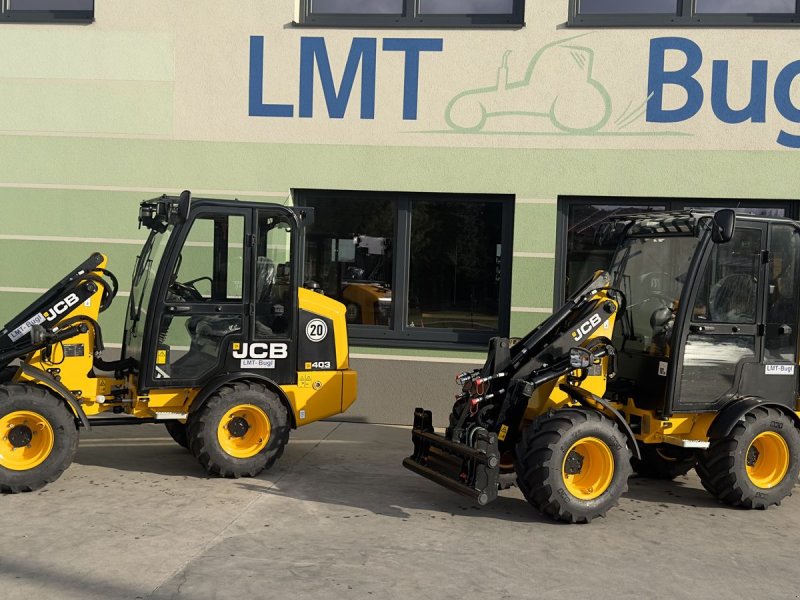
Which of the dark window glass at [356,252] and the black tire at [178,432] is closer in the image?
the black tire at [178,432]

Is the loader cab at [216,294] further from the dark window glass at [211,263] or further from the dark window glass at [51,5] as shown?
the dark window glass at [51,5]

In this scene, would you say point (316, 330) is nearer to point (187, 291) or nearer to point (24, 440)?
point (187, 291)

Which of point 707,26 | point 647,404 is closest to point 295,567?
point 647,404

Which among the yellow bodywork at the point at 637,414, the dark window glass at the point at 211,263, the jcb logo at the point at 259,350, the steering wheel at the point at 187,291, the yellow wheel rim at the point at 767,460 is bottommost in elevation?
the yellow wheel rim at the point at 767,460

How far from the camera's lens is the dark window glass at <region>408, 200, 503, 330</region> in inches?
392

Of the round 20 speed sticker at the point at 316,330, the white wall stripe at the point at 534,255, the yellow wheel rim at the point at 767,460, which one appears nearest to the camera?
the yellow wheel rim at the point at 767,460

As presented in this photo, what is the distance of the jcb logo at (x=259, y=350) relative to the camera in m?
7.20

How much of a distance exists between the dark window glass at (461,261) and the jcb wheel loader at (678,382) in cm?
299

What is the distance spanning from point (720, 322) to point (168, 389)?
Answer: 419 centimetres

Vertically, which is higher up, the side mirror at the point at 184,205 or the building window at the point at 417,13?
the building window at the point at 417,13

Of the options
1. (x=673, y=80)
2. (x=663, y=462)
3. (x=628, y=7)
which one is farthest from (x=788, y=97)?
(x=663, y=462)

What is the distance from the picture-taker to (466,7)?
9859 mm

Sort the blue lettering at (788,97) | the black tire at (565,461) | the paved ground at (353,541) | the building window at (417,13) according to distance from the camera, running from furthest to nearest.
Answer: the building window at (417,13)
the blue lettering at (788,97)
the black tire at (565,461)
the paved ground at (353,541)

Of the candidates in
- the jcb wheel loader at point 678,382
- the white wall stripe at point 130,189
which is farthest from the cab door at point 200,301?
the white wall stripe at point 130,189
